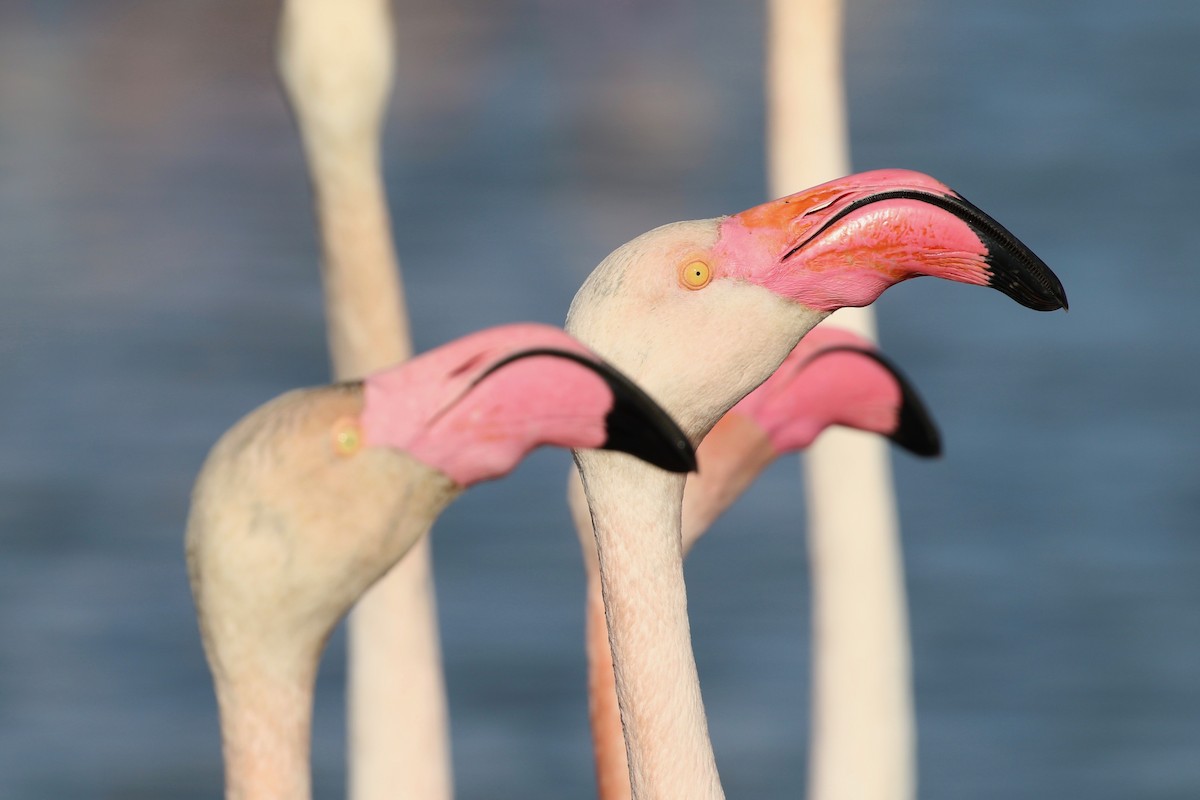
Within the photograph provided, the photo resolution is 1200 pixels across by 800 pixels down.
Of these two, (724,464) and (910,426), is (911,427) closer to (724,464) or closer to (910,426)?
(910,426)

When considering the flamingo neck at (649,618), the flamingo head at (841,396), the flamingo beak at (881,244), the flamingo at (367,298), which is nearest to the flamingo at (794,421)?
the flamingo head at (841,396)

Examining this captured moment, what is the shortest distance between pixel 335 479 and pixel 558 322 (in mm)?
7691

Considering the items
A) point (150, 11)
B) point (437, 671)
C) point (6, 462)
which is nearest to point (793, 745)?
point (437, 671)

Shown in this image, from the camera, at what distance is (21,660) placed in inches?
363

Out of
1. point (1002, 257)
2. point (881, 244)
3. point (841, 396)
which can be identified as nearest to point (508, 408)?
point (881, 244)

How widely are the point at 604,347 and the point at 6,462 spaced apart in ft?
27.4

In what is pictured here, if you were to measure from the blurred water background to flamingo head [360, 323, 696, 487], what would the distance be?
Answer: 4.70 meters

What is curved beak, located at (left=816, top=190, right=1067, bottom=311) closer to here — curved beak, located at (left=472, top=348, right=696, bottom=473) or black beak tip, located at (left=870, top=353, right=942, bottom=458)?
curved beak, located at (left=472, top=348, right=696, bottom=473)

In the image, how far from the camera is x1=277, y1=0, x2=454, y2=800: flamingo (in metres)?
4.64

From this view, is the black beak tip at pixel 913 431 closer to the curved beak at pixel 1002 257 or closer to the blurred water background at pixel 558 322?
the curved beak at pixel 1002 257

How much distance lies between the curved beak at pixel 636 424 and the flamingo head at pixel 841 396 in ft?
3.21

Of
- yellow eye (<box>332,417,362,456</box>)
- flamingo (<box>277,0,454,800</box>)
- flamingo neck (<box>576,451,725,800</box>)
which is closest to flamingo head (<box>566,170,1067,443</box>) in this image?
flamingo neck (<box>576,451,725,800</box>)

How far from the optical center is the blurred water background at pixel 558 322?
887 centimetres

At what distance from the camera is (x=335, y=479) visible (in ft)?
10.9
